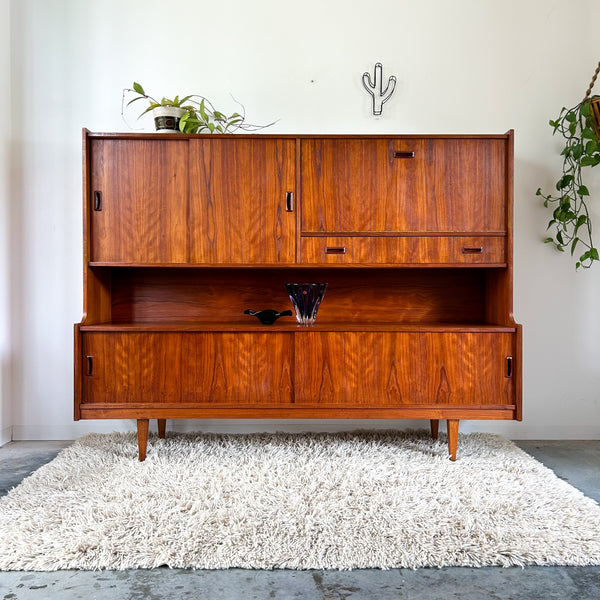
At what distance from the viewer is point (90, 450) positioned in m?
2.26

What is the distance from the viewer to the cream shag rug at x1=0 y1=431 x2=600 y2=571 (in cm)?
137

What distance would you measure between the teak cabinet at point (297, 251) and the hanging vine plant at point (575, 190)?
1.66 feet

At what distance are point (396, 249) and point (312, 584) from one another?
52.0 inches

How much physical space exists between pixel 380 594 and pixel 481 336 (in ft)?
3.81

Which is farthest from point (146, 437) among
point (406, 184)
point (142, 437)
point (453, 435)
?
point (406, 184)

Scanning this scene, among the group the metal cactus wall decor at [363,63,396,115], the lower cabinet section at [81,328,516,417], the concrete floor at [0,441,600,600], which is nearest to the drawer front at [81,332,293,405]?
the lower cabinet section at [81,328,516,417]

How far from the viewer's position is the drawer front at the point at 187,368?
6.82ft

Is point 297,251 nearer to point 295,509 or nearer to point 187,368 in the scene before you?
point 187,368

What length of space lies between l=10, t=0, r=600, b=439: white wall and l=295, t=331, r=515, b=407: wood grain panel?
791 millimetres

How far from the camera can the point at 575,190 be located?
2.51 m

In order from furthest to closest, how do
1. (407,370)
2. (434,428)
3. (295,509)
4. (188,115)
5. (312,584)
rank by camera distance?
(434,428)
(188,115)
(407,370)
(295,509)
(312,584)

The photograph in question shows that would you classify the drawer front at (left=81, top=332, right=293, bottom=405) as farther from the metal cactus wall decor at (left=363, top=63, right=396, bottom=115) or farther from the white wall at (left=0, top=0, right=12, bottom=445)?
the metal cactus wall decor at (left=363, top=63, right=396, bottom=115)

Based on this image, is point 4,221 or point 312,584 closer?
point 312,584

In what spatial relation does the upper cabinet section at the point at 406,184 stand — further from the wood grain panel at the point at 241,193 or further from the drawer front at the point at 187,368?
the drawer front at the point at 187,368
